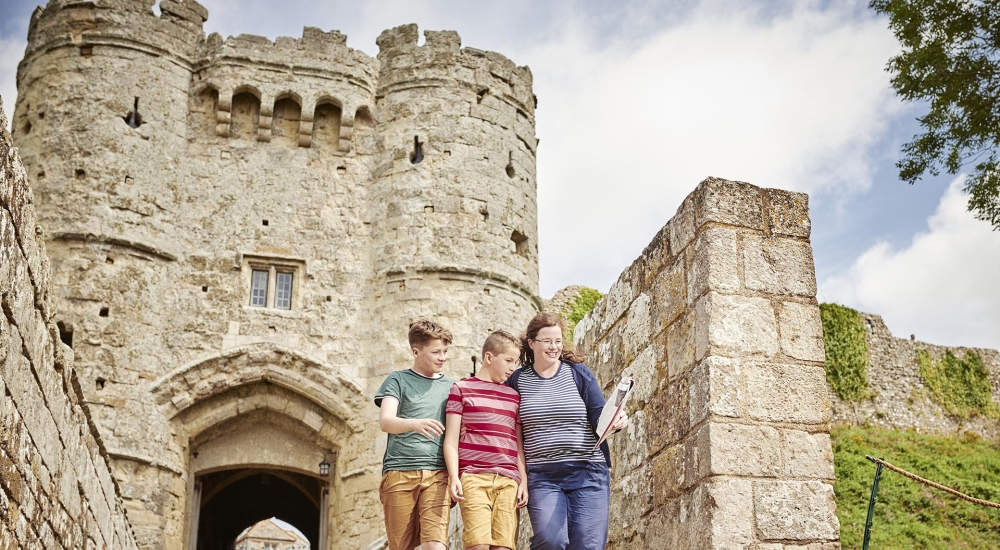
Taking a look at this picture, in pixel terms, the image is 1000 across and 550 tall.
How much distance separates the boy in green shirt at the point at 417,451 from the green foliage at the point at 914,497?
8.69 meters

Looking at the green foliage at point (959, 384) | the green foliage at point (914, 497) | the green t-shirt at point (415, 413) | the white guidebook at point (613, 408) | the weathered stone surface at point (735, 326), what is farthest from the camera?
the green foliage at point (959, 384)

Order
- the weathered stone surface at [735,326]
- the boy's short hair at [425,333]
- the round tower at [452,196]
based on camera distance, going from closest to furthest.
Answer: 1. the weathered stone surface at [735,326]
2. the boy's short hair at [425,333]
3. the round tower at [452,196]

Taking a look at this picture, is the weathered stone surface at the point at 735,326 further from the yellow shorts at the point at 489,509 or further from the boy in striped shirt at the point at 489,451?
the yellow shorts at the point at 489,509

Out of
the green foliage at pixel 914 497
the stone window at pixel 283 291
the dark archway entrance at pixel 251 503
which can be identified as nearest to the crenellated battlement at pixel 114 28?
the stone window at pixel 283 291

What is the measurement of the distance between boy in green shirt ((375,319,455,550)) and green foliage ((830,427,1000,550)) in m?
8.69

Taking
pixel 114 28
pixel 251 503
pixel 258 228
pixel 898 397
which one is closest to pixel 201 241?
pixel 258 228

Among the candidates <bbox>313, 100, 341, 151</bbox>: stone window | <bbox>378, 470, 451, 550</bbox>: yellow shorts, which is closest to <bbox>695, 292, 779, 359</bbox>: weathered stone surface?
<bbox>378, 470, 451, 550</bbox>: yellow shorts

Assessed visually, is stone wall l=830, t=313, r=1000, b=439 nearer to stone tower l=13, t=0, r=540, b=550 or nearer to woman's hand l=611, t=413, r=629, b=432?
stone tower l=13, t=0, r=540, b=550

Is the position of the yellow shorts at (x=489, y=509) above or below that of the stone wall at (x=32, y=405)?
below

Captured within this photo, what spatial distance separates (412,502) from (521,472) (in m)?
0.50

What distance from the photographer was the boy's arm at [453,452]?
4.21m

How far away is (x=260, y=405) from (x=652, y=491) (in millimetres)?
10881

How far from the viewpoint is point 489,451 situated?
14.0 feet

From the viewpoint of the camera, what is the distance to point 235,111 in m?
16.0
